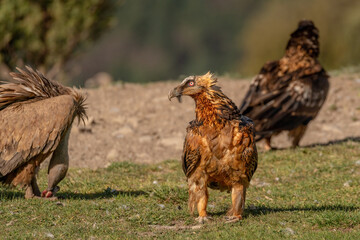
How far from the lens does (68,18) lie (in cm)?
2219

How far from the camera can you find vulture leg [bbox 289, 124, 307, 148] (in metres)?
13.2

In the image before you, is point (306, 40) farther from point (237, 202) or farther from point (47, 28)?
point (47, 28)

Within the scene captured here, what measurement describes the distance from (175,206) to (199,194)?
107cm

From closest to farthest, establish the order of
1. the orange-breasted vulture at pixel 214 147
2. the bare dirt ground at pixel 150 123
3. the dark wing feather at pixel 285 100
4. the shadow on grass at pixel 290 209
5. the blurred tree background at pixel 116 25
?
the orange-breasted vulture at pixel 214 147 < the shadow on grass at pixel 290 209 < the dark wing feather at pixel 285 100 < the bare dirt ground at pixel 150 123 < the blurred tree background at pixel 116 25

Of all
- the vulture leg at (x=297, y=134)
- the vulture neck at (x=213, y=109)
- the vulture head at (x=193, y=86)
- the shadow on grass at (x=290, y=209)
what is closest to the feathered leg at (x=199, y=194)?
the shadow on grass at (x=290, y=209)

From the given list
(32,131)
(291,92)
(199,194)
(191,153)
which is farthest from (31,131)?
(291,92)

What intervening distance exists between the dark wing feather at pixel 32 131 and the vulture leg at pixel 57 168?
0.77ft

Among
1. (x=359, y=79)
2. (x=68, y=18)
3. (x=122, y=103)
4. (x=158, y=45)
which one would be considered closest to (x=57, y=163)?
(x=122, y=103)

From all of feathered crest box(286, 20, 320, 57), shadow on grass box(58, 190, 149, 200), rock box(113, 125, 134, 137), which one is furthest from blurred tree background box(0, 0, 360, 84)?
shadow on grass box(58, 190, 149, 200)

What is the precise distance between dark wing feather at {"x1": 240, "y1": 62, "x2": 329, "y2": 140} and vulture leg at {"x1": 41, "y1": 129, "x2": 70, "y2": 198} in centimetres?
502

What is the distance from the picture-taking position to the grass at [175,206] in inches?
281

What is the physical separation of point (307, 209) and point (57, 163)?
344 centimetres

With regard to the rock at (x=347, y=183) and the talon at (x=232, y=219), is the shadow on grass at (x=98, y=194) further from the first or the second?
the rock at (x=347, y=183)

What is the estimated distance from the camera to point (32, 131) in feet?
28.0
